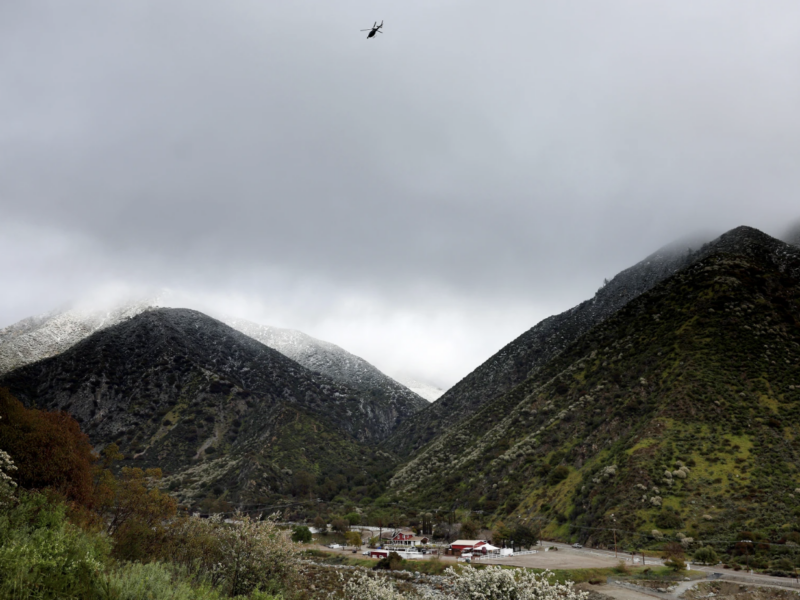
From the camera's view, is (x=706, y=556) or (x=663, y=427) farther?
(x=663, y=427)

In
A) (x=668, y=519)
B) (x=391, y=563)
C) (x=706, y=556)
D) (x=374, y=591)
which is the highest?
(x=374, y=591)

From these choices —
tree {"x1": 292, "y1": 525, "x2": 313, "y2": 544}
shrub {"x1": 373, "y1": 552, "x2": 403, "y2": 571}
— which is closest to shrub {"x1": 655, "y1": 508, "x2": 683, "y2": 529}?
shrub {"x1": 373, "y1": 552, "x2": 403, "y2": 571}

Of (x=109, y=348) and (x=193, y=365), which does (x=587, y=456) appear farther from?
(x=109, y=348)

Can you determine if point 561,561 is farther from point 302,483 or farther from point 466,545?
point 302,483

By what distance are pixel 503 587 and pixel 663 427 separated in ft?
183

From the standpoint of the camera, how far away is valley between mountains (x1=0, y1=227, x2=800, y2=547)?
167ft

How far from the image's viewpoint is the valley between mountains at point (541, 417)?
51000 millimetres

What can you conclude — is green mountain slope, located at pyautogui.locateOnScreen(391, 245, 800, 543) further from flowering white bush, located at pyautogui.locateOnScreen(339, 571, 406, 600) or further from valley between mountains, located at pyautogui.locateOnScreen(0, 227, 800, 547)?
flowering white bush, located at pyautogui.locateOnScreen(339, 571, 406, 600)

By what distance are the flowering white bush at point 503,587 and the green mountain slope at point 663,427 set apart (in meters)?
40.4

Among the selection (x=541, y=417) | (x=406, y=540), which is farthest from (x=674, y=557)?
A: (x=541, y=417)

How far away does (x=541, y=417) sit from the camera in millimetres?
87188

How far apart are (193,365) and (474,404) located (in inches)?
3703

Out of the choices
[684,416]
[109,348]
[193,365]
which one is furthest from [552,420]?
[109,348]

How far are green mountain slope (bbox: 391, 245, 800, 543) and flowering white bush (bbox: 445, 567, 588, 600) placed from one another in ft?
133
